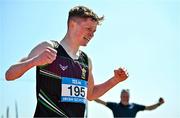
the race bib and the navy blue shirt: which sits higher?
the navy blue shirt

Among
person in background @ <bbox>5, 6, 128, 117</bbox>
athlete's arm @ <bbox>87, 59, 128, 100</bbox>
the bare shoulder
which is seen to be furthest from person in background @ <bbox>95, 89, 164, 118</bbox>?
the bare shoulder

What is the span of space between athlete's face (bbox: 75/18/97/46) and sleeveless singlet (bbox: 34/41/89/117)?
0.18 meters

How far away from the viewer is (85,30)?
3391 mm

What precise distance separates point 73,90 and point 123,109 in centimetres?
461

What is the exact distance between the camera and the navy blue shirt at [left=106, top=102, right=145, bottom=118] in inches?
304

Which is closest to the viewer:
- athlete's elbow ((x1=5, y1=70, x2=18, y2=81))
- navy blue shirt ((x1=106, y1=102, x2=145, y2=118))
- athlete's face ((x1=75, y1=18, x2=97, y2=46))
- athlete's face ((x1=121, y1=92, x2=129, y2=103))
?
athlete's elbow ((x1=5, y1=70, x2=18, y2=81))

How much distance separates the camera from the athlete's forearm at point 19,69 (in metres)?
2.92

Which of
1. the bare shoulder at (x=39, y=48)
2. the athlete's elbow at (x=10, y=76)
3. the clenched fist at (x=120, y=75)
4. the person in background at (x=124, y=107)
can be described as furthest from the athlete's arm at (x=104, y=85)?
the person in background at (x=124, y=107)

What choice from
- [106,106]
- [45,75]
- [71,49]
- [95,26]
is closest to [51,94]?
[45,75]

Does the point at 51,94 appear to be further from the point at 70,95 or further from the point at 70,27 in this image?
the point at 70,27

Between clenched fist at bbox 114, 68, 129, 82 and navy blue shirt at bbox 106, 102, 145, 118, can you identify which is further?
navy blue shirt at bbox 106, 102, 145, 118

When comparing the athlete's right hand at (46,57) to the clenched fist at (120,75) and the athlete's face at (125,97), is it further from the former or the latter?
the athlete's face at (125,97)

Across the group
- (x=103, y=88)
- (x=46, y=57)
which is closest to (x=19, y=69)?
(x=46, y=57)

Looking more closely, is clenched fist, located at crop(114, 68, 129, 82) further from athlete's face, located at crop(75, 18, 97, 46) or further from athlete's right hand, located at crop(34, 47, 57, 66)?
athlete's right hand, located at crop(34, 47, 57, 66)
